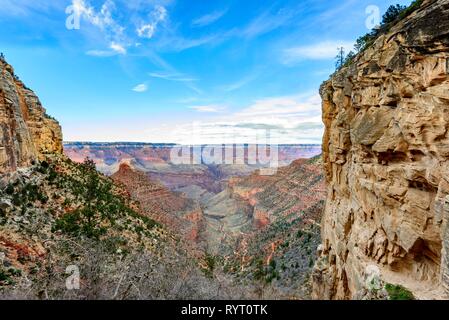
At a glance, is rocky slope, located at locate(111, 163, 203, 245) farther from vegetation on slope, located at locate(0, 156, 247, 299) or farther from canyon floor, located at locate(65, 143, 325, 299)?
vegetation on slope, located at locate(0, 156, 247, 299)

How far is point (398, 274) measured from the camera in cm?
1281

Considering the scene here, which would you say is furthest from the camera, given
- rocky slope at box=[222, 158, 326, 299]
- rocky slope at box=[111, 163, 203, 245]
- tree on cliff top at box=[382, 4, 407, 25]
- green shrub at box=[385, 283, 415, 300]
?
rocky slope at box=[111, 163, 203, 245]

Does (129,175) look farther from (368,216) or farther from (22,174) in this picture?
(368,216)

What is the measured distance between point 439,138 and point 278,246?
3573 centimetres

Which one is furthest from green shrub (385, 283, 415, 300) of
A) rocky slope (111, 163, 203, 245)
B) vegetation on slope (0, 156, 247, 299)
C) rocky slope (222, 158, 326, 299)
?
rocky slope (111, 163, 203, 245)

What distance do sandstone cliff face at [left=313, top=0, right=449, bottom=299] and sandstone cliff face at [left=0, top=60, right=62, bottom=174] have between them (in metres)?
27.9

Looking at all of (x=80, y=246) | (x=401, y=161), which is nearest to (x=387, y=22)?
(x=401, y=161)

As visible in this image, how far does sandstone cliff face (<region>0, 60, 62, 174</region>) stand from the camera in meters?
27.6

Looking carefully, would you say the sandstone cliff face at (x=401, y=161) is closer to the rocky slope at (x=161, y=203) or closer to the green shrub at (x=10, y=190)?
the green shrub at (x=10, y=190)

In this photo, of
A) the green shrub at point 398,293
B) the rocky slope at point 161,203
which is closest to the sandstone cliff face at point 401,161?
the green shrub at point 398,293

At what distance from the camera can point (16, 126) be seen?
3069 cm

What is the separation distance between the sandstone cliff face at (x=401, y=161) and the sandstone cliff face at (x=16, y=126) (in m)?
27.9

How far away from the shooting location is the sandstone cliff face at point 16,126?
2756cm

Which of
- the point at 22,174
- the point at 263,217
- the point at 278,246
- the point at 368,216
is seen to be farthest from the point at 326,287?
the point at 263,217
